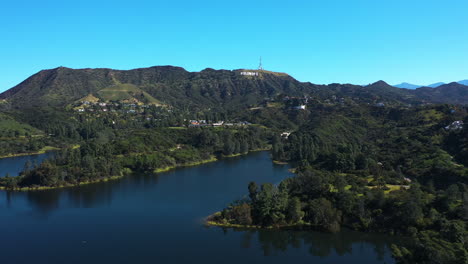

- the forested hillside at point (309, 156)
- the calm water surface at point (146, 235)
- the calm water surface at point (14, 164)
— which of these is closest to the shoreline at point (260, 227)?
the forested hillside at point (309, 156)

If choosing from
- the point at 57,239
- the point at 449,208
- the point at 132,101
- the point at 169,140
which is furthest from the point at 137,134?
the point at 132,101

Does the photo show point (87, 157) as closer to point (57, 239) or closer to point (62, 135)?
point (57, 239)

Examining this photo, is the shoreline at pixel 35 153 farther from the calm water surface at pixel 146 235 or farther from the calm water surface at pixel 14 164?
the calm water surface at pixel 146 235

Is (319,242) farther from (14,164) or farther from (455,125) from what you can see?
(14,164)

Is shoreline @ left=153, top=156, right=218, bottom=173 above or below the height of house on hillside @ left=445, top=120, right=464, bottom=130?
below

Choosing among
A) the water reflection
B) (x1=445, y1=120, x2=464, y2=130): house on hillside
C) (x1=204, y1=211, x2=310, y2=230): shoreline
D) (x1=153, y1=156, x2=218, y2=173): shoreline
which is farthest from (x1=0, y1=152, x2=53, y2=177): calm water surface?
(x1=445, y1=120, x2=464, y2=130): house on hillside

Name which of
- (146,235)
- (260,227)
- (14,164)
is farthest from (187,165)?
(260,227)

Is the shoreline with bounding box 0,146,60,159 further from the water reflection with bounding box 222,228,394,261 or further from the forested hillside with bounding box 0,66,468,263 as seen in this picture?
the water reflection with bounding box 222,228,394,261

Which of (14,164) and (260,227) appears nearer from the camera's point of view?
(260,227)
